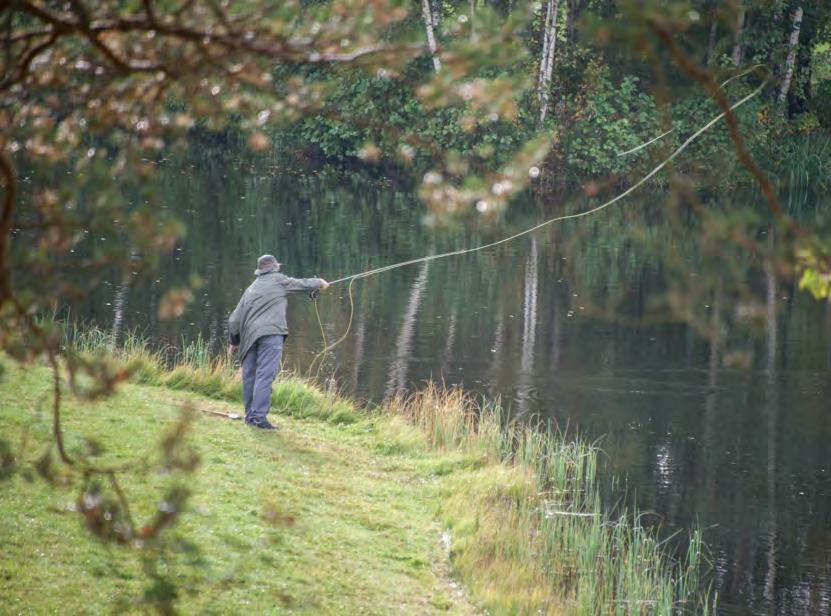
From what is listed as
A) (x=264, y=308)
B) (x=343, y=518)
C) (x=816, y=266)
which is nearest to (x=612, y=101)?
(x=264, y=308)

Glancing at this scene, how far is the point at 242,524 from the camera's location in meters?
8.52

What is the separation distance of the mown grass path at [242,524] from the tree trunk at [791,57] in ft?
85.2

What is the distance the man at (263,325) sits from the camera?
11008mm

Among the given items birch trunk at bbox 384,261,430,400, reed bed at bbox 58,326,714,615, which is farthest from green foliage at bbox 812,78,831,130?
reed bed at bbox 58,326,714,615

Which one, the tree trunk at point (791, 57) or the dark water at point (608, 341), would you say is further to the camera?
the tree trunk at point (791, 57)

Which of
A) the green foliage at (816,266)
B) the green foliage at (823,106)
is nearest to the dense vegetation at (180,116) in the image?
the green foliage at (816,266)

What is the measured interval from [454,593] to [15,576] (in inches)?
108

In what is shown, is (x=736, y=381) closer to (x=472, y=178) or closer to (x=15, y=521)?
(x=15, y=521)

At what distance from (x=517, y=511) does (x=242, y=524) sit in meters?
2.85

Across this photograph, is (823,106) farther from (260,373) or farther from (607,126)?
(260,373)

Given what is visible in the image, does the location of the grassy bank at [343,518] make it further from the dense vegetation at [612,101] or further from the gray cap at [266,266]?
the dense vegetation at [612,101]

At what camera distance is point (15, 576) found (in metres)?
6.95

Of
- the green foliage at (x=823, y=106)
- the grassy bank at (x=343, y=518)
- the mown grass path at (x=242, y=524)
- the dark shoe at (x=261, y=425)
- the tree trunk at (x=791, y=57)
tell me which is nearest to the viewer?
the mown grass path at (x=242, y=524)

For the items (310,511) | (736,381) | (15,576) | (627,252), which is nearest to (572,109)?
(627,252)
